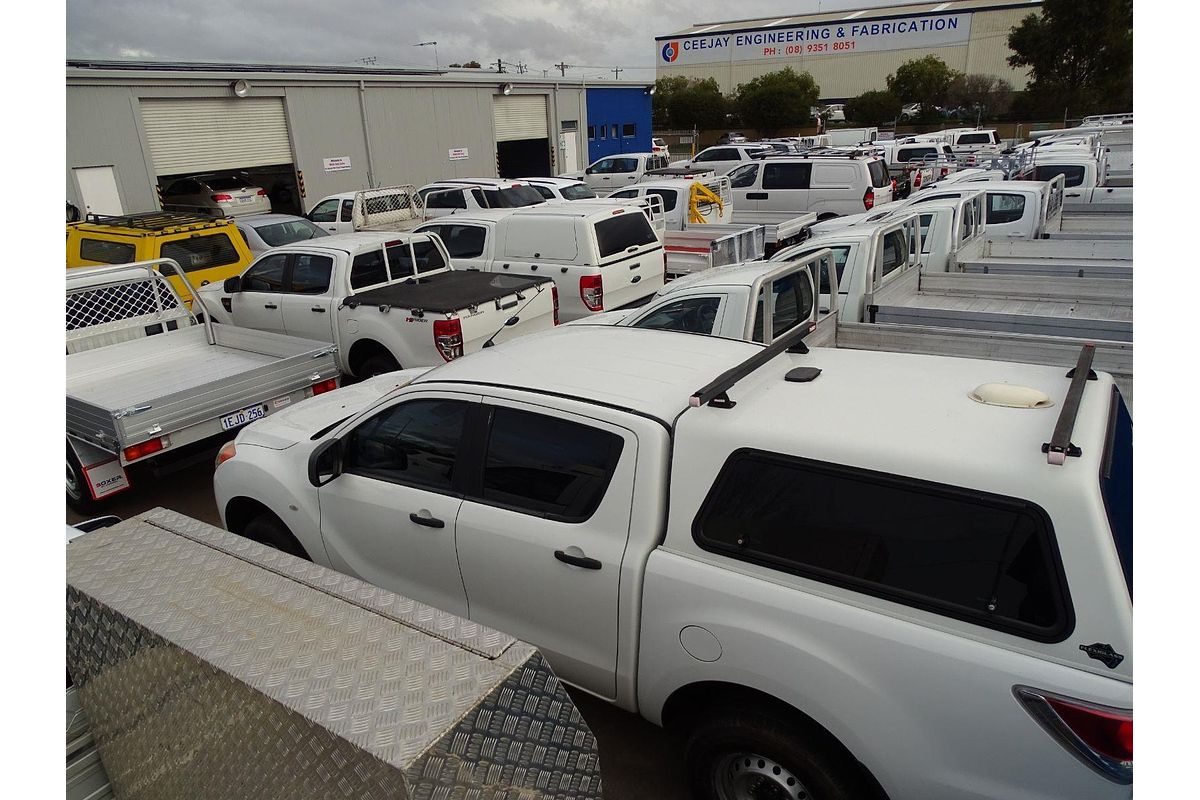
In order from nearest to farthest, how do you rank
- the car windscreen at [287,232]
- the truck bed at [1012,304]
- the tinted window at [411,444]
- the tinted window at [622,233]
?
the tinted window at [411,444] → the truck bed at [1012,304] → the tinted window at [622,233] → the car windscreen at [287,232]

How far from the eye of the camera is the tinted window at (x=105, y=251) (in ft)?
32.1

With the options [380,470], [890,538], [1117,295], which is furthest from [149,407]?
[1117,295]

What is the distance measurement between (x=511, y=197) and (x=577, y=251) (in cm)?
787

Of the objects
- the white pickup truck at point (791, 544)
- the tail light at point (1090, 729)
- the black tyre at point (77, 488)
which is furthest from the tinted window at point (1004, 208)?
the black tyre at point (77, 488)

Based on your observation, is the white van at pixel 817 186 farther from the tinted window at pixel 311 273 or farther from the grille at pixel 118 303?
the grille at pixel 118 303

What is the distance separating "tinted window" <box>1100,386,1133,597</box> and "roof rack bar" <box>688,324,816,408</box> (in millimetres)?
1241

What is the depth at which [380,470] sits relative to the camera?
3807 millimetres

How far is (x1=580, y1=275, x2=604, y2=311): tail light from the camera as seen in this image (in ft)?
30.4

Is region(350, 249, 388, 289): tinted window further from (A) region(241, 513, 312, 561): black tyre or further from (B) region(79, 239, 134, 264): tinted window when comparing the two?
(A) region(241, 513, 312, 561): black tyre

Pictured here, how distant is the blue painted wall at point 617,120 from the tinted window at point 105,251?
25469 mm

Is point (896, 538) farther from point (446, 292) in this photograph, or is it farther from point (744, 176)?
point (744, 176)

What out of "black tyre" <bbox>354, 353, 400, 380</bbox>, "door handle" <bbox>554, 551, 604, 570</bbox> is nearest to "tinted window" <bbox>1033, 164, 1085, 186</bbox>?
"black tyre" <bbox>354, 353, 400, 380</bbox>

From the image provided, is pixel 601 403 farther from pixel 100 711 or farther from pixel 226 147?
pixel 226 147

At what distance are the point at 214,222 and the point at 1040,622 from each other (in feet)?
36.4
